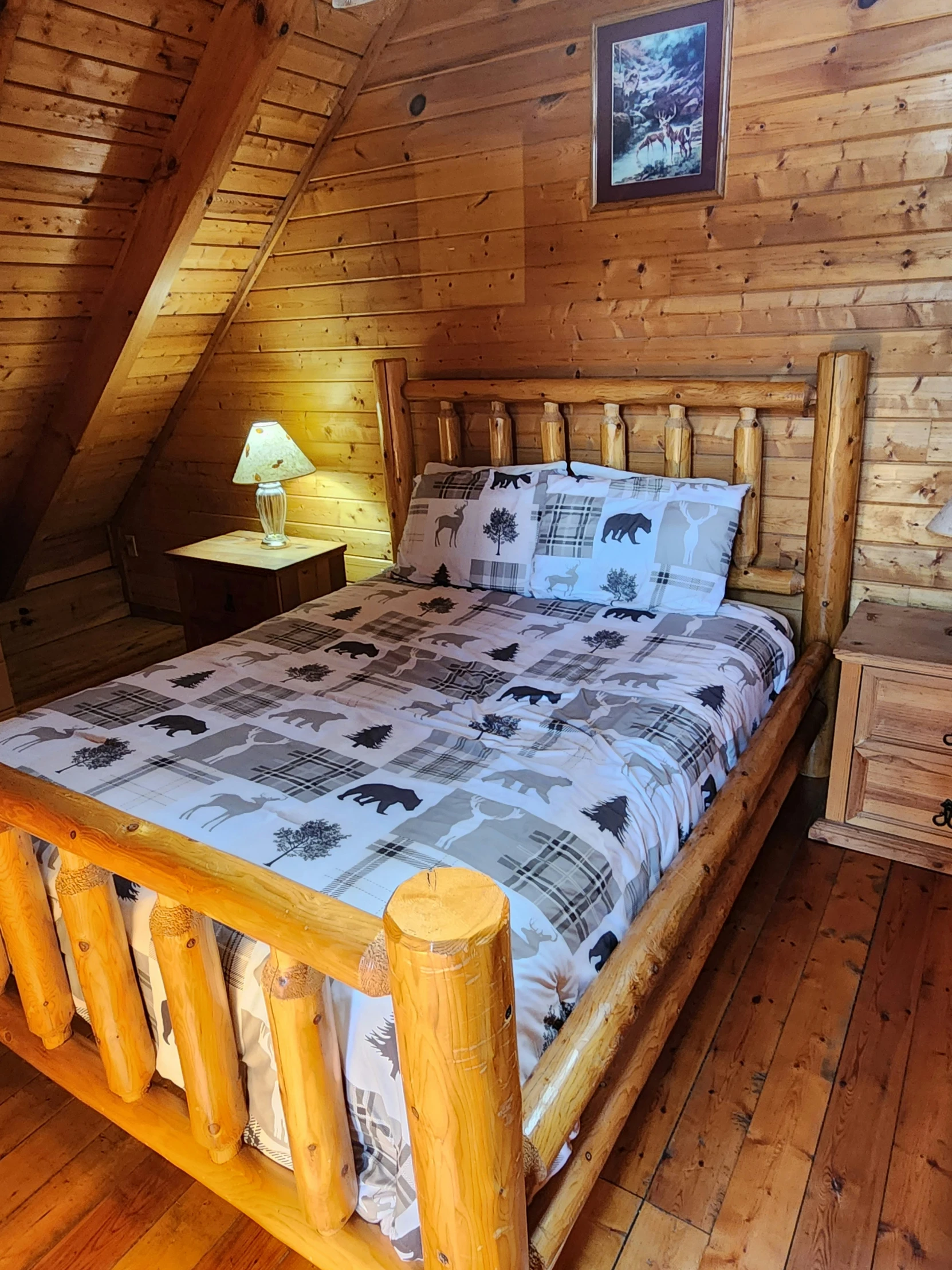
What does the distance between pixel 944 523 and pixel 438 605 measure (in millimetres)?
1312

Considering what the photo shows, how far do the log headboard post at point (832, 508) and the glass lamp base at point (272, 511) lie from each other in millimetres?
1923

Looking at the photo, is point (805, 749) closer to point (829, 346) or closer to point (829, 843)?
point (829, 843)

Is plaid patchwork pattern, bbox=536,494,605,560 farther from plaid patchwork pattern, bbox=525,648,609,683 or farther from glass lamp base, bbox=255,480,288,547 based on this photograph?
glass lamp base, bbox=255,480,288,547

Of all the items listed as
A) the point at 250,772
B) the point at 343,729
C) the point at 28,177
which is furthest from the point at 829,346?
the point at 28,177

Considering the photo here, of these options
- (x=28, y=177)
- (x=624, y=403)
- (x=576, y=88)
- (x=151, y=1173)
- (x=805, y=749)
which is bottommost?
(x=151, y=1173)

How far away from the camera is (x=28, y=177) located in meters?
2.35

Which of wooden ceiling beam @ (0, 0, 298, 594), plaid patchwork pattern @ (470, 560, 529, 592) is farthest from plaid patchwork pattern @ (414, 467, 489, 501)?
wooden ceiling beam @ (0, 0, 298, 594)

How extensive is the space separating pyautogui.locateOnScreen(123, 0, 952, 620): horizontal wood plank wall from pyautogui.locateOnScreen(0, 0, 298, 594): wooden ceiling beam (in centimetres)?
52

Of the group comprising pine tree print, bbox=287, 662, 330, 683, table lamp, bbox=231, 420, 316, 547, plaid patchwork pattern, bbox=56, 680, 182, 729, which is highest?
table lamp, bbox=231, 420, 316, 547

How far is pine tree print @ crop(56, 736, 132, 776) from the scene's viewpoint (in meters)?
1.57

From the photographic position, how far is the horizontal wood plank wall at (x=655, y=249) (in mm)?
2041

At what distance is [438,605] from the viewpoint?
2.47 meters

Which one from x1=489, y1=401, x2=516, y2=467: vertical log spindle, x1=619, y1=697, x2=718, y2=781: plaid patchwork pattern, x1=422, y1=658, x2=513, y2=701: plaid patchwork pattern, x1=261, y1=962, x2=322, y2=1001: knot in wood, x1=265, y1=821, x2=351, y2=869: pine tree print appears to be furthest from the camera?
x1=489, y1=401, x2=516, y2=467: vertical log spindle

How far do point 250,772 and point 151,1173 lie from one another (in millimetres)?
692
